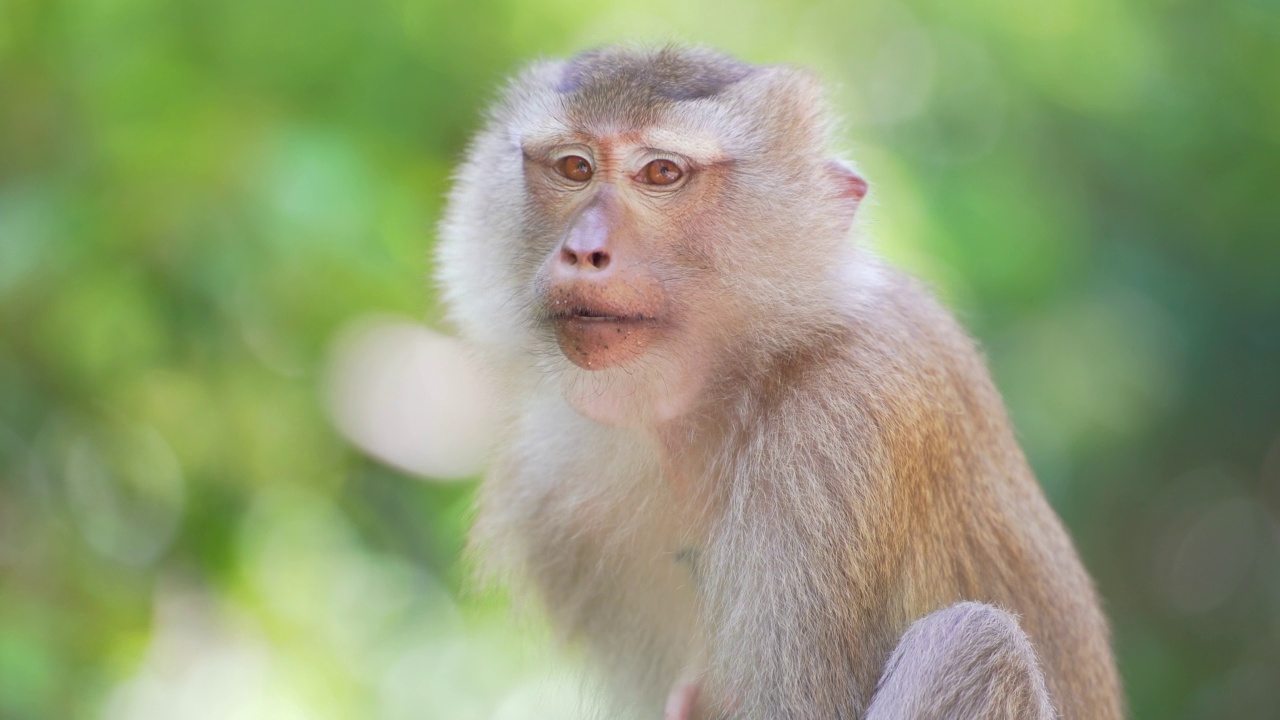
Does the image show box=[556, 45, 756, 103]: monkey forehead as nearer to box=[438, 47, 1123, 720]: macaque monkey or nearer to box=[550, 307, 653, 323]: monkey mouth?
box=[438, 47, 1123, 720]: macaque monkey

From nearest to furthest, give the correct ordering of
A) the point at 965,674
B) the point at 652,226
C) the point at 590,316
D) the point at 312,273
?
the point at 965,674
the point at 590,316
the point at 652,226
the point at 312,273

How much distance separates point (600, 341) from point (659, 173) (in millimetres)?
631

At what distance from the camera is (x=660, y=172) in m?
4.18

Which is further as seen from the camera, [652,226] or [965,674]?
[652,226]

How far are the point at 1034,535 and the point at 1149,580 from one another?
16.6 ft

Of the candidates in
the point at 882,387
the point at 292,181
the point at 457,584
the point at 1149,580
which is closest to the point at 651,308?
the point at 882,387

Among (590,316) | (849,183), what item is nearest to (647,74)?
(849,183)

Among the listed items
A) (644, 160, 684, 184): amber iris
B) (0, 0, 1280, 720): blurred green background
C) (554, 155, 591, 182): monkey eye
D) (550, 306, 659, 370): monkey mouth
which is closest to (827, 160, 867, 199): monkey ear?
(0, 0, 1280, 720): blurred green background

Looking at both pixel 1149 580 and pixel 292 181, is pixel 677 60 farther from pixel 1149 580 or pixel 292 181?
pixel 1149 580

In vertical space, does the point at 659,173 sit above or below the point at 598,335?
above

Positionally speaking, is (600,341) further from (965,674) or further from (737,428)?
(965,674)

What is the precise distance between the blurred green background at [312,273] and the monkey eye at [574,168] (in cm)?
122

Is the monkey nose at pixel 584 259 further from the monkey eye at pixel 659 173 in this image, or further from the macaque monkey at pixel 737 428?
the monkey eye at pixel 659 173

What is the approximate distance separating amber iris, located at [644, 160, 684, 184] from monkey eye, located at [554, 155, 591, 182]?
200 millimetres
